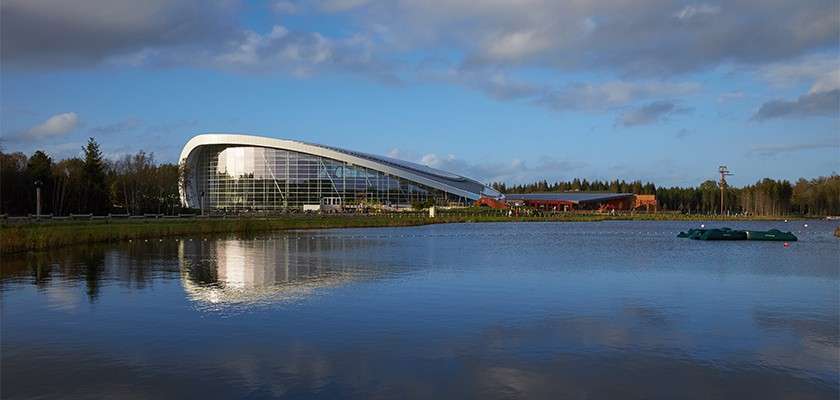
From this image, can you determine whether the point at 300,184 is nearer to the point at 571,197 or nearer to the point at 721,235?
the point at 571,197

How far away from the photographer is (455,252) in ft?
88.8

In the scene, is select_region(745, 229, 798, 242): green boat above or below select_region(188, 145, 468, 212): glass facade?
below

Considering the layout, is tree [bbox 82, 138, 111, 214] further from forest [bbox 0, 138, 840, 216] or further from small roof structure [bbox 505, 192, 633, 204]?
small roof structure [bbox 505, 192, 633, 204]

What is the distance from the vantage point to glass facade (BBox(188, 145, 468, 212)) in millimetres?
80250

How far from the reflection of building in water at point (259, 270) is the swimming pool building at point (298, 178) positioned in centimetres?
4918

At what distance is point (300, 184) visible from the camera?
80312 mm

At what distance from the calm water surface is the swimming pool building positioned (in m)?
58.8

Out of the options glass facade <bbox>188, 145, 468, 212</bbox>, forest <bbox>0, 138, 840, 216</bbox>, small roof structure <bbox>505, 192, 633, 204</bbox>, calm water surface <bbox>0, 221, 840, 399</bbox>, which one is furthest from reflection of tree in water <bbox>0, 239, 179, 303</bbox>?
small roof structure <bbox>505, 192, 633, 204</bbox>

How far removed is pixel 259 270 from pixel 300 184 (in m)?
61.3

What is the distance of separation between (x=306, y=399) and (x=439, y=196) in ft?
253

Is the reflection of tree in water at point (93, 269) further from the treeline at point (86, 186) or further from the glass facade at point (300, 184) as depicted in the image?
the glass facade at point (300, 184)

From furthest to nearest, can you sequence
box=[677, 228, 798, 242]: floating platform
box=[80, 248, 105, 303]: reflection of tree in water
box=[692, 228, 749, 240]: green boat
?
box=[692, 228, 749, 240]: green boat, box=[677, 228, 798, 242]: floating platform, box=[80, 248, 105, 303]: reflection of tree in water

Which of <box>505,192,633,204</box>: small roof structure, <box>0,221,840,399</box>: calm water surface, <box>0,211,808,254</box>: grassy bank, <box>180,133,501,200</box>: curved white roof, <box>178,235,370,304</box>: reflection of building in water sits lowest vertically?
<box>0,221,840,399</box>: calm water surface

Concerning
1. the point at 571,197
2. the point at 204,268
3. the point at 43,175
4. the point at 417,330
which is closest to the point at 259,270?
the point at 204,268
